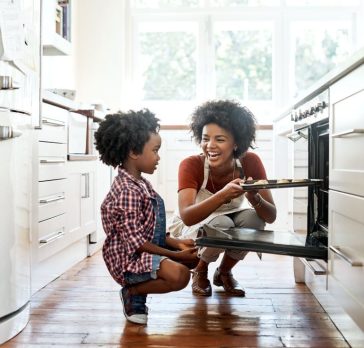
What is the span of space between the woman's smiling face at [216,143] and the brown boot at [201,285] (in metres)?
0.49

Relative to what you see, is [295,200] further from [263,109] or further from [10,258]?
[263,109]

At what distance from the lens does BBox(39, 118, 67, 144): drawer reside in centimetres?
214

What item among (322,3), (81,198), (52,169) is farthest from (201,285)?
(322,3)

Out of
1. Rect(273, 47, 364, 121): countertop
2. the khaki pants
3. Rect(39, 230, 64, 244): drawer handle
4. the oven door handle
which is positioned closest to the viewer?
Rect(273, 47, 364, 121): countertop

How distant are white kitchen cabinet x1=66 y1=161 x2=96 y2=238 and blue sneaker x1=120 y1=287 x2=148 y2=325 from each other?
0.85 m

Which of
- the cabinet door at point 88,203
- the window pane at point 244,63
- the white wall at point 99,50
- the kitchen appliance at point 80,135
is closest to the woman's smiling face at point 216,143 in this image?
the kitchen appliance at point 80,135

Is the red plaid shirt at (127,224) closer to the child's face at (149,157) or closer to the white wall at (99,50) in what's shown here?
the child's face at (149,157)

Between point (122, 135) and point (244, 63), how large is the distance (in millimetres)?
2899

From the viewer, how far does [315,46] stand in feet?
14.4

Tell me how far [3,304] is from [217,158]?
92 centimetres

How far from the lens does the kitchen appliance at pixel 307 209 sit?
1569mm

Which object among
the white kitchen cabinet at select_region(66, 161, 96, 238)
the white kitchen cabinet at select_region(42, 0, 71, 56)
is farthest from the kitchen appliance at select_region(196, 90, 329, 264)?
the white kitchen cabinet at select_region(42, 0, 71, 56)

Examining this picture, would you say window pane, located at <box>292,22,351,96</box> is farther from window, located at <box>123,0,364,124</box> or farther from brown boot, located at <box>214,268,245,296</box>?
brown boot, located at <box>214,268,245,296</box>

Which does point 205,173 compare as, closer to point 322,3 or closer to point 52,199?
point 52,199
